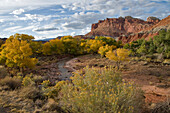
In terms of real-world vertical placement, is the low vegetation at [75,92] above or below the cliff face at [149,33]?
below

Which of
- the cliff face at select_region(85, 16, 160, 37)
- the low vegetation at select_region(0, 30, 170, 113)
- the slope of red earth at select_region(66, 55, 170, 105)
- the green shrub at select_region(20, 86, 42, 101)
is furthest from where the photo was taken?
the cliff face at select_region(85, 16, 160, 37)

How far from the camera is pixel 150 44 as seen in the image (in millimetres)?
33875

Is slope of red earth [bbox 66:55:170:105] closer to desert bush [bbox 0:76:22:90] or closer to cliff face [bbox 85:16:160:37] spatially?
desert bush [bbox 0:76:22:90]

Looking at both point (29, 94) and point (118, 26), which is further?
point (118, 26)

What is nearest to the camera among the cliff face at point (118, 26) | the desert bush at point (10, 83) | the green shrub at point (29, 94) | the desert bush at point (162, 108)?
the desert bush at point (162, 108)

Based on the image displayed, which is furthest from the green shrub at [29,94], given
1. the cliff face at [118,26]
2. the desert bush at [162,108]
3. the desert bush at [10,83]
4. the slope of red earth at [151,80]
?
the cliff face at [118,26]

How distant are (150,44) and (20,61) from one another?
31657 mm

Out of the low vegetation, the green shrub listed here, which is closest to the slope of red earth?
the low vegetation

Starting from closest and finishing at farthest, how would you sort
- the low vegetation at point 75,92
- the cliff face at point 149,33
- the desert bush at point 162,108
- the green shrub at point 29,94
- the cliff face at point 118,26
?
the low vegetation at point 75,92
the desert bush at point 162,108
the green shrub at point 29,94
the cliff face at point 149,33
the cliff face at point 118,26

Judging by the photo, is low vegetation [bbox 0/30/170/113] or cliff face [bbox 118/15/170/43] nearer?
low vegetation [bbox 0/30/170/113]

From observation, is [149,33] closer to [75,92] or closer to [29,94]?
[29,94]

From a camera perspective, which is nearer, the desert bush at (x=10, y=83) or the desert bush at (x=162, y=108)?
the desert bush at (x=162, y=108)

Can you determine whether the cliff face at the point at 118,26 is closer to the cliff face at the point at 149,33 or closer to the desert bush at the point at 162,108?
the cliff face at the point at 149,33

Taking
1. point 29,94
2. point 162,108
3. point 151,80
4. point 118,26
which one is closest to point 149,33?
point 151,80
